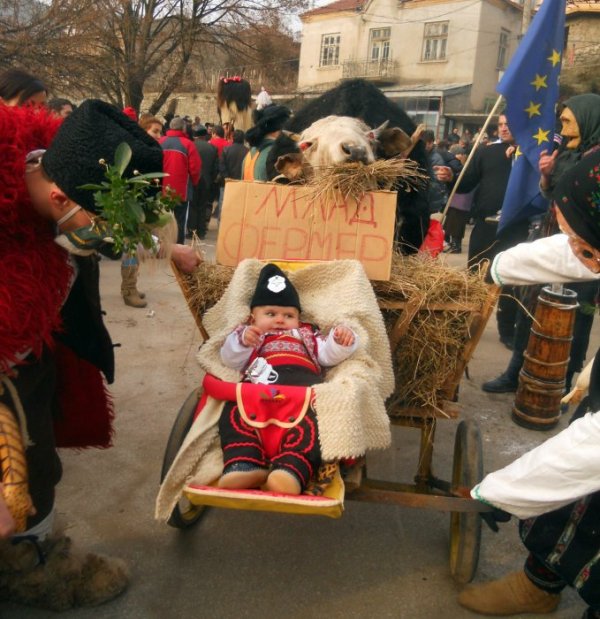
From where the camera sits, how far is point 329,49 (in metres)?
37.7

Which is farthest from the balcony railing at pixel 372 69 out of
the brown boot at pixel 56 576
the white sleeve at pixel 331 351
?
the brown boot at pixel 56 576

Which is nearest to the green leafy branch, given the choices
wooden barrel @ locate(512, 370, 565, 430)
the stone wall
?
wooden barrel @ locate(512, 370, 565, 430)

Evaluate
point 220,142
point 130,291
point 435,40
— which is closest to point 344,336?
point 130,291

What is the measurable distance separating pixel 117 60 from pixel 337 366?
62.5 feet

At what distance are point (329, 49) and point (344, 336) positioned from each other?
39.0m

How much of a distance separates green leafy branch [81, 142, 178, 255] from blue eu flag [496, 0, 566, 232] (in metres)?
3.51

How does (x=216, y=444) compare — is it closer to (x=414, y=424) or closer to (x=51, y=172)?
(x=414, y=424)

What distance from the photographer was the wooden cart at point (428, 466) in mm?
2242

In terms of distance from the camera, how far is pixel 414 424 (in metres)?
2.71

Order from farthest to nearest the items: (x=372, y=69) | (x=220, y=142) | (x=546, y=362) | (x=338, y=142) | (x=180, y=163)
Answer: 1. (x=372, y=69)
2. (x=220, y=142)
3. (x=180, y=163)
4. (x=546, y=362)
5. (x=338, y=142)

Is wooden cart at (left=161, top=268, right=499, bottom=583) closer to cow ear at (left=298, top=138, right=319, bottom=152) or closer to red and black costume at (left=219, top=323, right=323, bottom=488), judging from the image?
red and black costume at (left=219, top=323, right=323, bottom=488)

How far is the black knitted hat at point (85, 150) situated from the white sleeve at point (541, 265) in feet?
4.83

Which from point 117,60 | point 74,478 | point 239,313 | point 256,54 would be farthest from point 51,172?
point 256,54

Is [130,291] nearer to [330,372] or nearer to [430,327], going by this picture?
[330,372]
